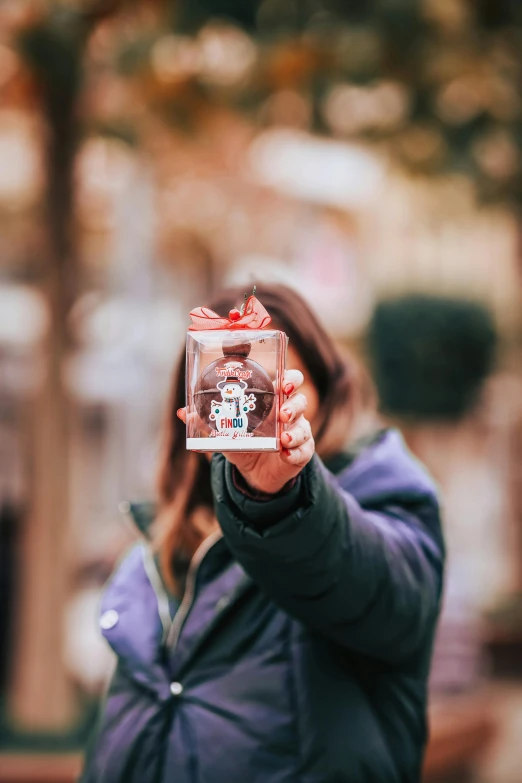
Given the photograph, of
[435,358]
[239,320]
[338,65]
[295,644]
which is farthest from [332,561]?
[435,358]

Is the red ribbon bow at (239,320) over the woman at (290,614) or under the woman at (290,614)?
over

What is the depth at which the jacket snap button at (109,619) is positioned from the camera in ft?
6.92

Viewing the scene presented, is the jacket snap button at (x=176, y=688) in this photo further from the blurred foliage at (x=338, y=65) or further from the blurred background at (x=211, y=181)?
the blurred foliage at (x=338, y=65)

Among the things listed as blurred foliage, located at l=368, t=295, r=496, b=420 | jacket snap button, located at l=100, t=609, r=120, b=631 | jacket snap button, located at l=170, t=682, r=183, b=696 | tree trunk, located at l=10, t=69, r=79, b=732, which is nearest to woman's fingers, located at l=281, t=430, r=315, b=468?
jacket snap button, located at l=170, t=682, r=183, b=696

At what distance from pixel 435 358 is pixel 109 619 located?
7.94m

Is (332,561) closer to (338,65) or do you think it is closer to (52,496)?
(52,496)

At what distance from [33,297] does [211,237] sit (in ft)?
13.7

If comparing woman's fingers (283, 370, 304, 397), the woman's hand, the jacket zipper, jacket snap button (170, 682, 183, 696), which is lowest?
jacket snap button (170, 682, 183, 696)

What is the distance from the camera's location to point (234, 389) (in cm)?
161

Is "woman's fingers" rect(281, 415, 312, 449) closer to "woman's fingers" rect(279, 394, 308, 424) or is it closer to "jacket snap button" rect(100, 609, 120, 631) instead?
"woman's fingers" rect(279, 394, 308, 424)

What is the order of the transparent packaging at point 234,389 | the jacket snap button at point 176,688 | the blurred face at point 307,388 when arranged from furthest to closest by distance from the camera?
1. the blurred face at point 307,388
2. the jacket snap button at point 176,688
3. the transparent packaging at point 234,389

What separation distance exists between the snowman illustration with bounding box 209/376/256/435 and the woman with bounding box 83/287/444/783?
0.06m

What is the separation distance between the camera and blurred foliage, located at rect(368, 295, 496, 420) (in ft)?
32.0

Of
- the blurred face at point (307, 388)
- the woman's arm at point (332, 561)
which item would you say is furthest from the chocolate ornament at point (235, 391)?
the blurred face at point (307, 388)
